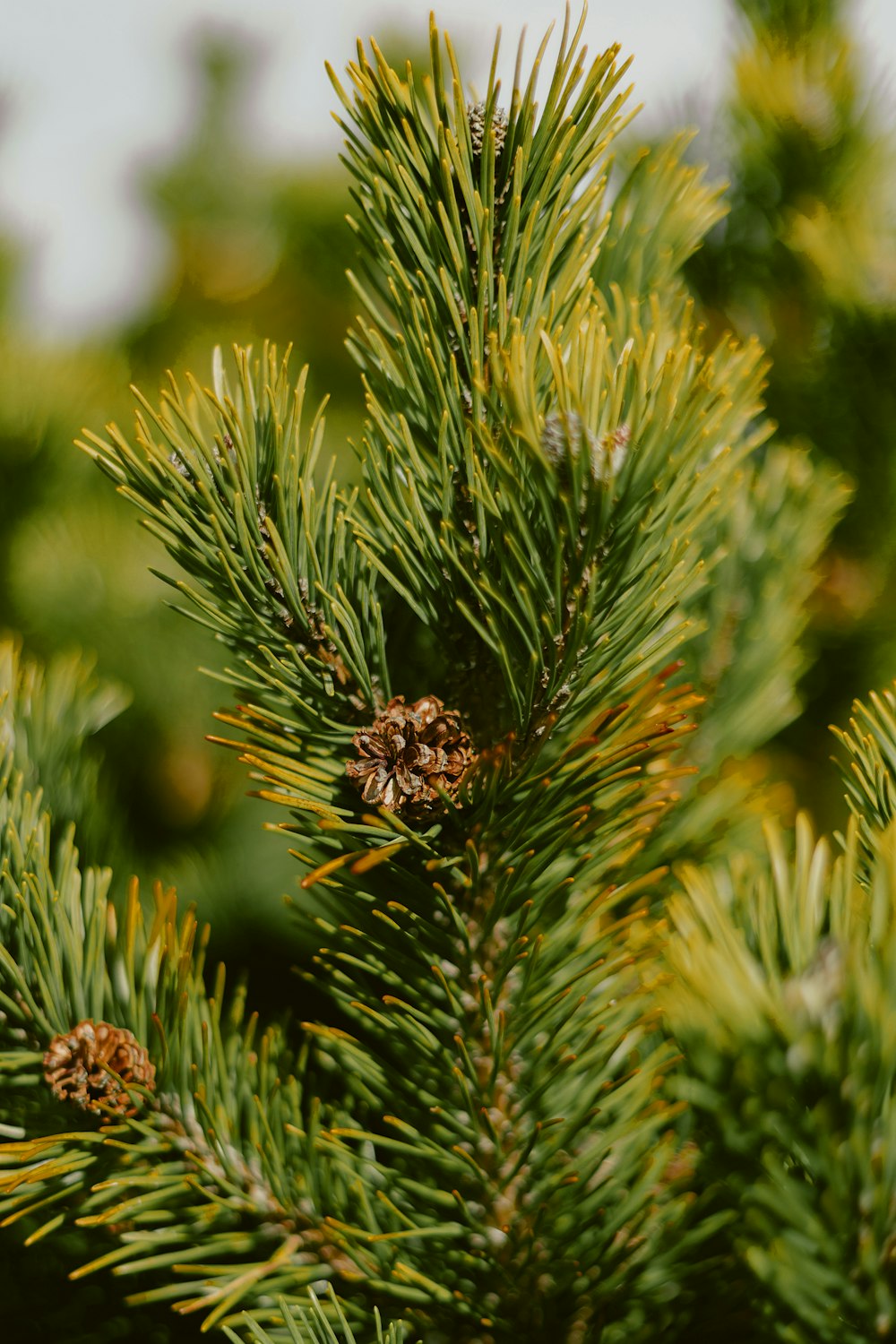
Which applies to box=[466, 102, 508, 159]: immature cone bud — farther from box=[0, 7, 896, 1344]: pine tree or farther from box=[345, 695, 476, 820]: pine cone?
box=[345, 695, 476, 820]: pine cone

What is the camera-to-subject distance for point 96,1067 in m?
0.32

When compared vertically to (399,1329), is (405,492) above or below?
above

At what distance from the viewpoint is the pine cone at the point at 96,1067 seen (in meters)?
0.32

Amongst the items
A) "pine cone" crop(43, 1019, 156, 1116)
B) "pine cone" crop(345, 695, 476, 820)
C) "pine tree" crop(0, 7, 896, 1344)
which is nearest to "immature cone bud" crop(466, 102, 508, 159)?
"pine tree" crop(0, 7, 896, 1344)

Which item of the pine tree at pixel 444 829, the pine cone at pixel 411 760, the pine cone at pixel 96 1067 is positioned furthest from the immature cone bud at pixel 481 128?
the pine cone at pixel 96 1067

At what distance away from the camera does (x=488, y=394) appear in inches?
10.9

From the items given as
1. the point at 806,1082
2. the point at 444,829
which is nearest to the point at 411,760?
the point at 444,829

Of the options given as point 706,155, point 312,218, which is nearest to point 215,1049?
point 706,155

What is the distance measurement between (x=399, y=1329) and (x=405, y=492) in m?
0.26

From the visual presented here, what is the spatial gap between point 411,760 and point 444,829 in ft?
0.12

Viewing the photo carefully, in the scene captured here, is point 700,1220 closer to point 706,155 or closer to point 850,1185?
point 850,1185

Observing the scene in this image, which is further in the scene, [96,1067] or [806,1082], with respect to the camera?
[96,1067]

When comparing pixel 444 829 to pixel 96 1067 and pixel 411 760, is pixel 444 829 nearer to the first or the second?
pixel 411 760

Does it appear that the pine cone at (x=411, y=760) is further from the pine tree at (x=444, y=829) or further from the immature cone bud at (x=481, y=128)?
the immature cone bud at (x=481, y=128)
